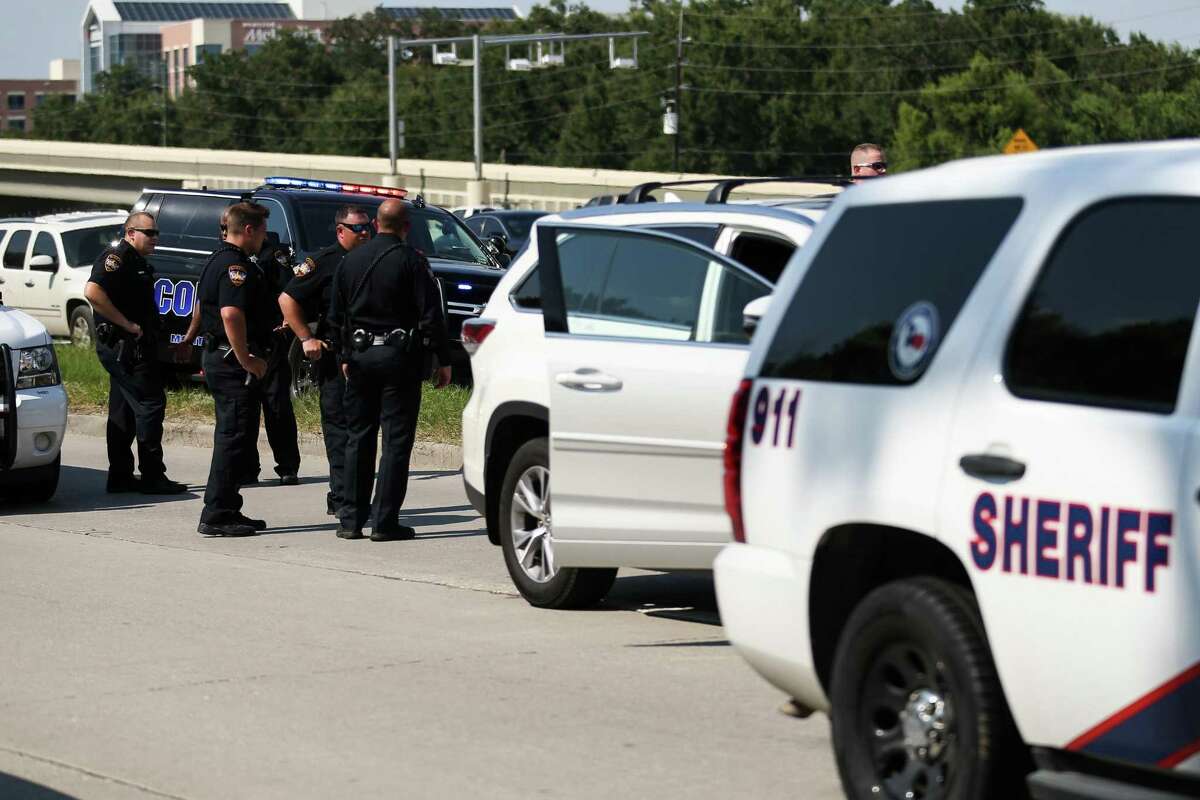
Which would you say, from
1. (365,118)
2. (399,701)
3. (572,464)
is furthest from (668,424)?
(365,118)

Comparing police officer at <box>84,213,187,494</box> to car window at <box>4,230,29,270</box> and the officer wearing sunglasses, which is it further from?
car window at <box>4,230,29,270</box>

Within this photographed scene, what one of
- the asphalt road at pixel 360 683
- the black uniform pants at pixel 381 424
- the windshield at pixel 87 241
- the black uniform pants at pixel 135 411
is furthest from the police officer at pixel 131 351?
the windshield at pixel 87 241

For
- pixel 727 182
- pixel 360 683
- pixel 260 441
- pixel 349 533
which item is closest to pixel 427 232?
pixel 260 441

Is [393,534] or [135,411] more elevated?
[135,411]

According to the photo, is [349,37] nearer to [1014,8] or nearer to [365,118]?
[365,118]

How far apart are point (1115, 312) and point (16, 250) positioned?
25.7 metres

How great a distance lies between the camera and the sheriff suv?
424cm

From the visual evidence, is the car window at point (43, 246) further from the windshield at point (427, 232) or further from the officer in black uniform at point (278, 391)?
the officer in black uniform at point (278, 391)

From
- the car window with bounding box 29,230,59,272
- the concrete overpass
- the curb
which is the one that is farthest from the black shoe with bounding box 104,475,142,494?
the concrete overpass

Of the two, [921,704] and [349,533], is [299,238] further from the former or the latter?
[921,704]

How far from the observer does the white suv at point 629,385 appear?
7.73 meters

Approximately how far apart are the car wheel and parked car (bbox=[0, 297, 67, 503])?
12.7 meters

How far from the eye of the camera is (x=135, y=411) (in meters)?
13.5

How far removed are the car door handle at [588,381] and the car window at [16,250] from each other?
21.5m
